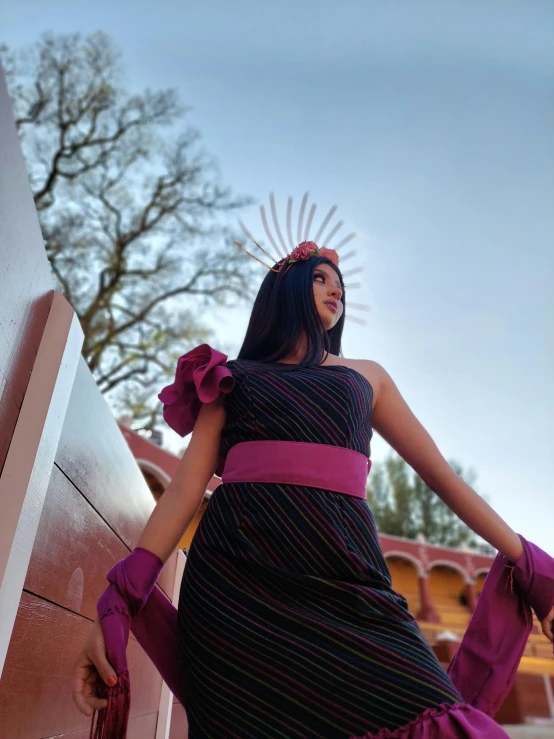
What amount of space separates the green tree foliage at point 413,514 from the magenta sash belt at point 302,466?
22.9m

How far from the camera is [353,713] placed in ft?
2.52

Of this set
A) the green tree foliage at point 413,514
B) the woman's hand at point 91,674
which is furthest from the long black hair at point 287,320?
the green tree foliage at point 413,514

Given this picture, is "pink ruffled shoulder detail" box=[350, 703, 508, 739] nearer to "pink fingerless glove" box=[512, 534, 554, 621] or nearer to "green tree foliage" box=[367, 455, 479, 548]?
"pink fingerless glove" box=[512, 534, 554, 621]

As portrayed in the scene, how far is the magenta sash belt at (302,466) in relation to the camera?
1.02 metres

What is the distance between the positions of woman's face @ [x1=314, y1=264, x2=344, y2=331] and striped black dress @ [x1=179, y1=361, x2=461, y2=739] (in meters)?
0.39

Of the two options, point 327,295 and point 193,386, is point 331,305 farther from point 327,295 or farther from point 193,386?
point 193,386

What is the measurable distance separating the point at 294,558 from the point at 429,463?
415 mm

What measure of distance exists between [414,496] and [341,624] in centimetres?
2437

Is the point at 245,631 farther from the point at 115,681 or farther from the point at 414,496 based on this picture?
the point at 414,496

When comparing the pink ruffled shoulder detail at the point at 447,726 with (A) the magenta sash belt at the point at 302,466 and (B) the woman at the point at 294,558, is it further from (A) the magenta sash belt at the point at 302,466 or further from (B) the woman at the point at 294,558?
(A) the magenta sash belt at the point at 302,466

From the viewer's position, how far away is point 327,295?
148 centimetres

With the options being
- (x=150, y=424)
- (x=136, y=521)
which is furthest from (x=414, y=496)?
(x=136, y=521)

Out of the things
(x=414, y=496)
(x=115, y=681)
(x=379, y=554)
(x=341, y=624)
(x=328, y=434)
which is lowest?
(x=115, y=681)

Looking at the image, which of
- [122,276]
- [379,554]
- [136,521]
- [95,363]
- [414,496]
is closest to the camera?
[379,554]
